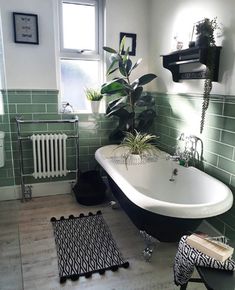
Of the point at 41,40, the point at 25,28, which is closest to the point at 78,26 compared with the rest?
the point at 41,40

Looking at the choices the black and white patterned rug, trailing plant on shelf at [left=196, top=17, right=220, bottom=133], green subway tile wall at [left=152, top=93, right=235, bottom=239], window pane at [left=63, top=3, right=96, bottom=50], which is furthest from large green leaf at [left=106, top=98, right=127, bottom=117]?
the black and white patterned rug

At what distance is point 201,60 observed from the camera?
1971mm

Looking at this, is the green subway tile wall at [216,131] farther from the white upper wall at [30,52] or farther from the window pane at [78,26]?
the white upper wall at [30,52]

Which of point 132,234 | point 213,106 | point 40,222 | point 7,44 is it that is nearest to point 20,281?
point 40,222

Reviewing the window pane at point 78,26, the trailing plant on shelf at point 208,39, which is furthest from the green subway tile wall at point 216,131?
the window pane at point 78,26

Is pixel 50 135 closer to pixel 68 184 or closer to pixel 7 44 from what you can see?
pixel 68 184

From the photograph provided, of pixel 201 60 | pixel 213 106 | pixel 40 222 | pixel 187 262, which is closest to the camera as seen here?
pixel 187 262

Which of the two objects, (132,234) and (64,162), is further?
(64,162)

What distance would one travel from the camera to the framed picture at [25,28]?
2.60 meters

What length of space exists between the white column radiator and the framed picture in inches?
40.5

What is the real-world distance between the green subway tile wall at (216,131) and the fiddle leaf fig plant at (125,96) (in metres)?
0.32

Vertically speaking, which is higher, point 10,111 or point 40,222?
point 10,111

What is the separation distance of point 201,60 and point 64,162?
184 cm

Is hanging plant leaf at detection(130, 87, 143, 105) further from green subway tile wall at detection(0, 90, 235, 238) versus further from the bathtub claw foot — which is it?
the bathtub claw foot
